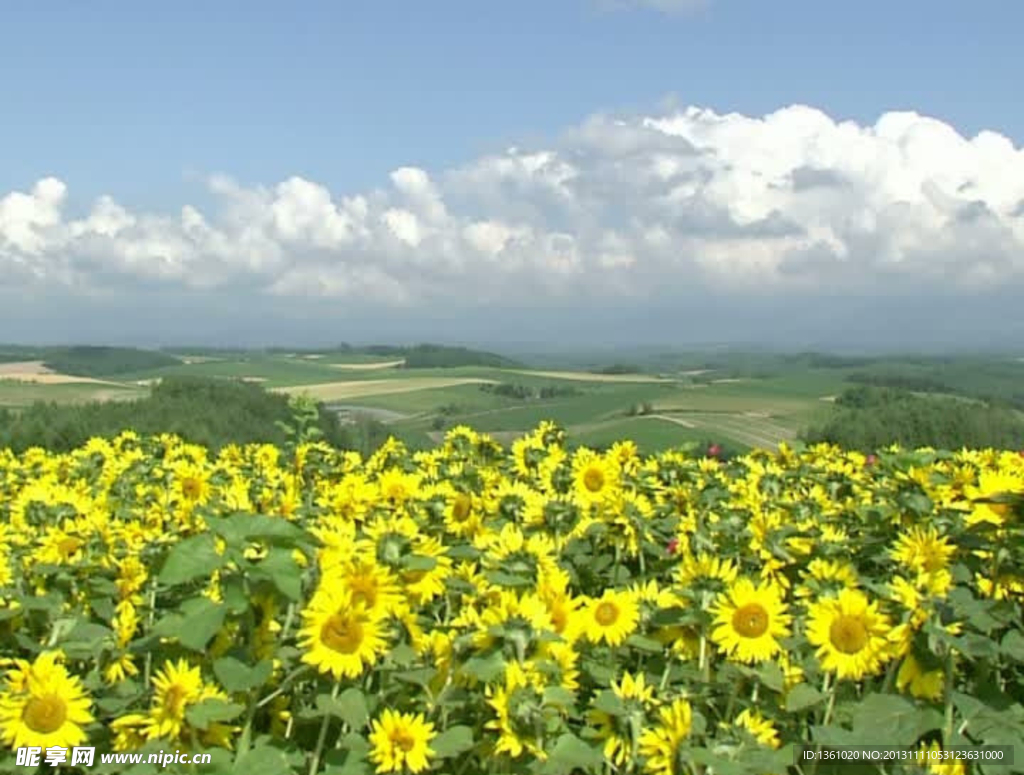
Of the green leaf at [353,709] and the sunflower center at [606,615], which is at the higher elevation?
the sunflower center at [606,615]

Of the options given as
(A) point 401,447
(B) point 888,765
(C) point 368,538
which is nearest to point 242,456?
(A) point 401,447

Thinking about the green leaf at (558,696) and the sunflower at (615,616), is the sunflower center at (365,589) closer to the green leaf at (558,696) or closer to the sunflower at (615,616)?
the green leaf at (558,696)

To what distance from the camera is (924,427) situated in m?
33.0

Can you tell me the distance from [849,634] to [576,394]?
118005 mm

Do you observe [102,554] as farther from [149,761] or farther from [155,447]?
[155,447]

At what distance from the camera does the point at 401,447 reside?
8.99 metres

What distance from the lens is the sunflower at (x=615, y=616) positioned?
403cm

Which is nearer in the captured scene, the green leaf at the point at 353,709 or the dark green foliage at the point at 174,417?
the green leaf at the point at 353,709

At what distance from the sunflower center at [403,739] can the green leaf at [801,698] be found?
135 cm

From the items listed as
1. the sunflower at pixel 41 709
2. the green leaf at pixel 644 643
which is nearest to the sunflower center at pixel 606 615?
the green leaf at pixel 644 643

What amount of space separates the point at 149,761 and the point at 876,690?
283 cm

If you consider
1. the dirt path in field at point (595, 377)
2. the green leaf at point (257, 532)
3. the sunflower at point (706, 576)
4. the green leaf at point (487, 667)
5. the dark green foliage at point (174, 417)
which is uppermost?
the green leaf at point (257, 532)

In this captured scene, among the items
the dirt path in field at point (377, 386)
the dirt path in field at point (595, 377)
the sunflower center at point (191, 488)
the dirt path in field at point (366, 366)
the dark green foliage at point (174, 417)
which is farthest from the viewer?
the dirt path in field at point (366, 366)

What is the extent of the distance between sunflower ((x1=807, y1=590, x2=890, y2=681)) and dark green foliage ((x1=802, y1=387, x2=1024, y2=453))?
2332 centimetres
